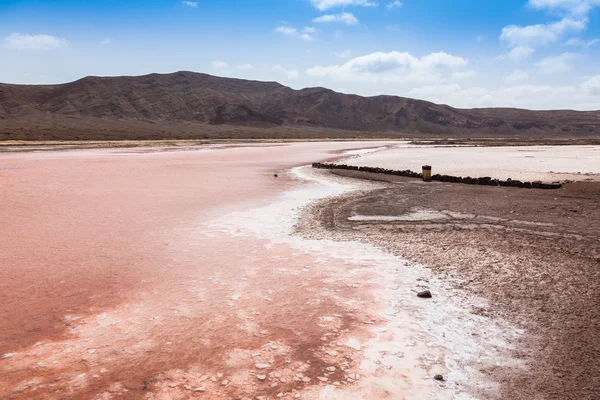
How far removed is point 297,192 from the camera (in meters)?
15.0

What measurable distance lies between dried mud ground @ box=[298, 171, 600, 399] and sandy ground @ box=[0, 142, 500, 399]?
0.41m

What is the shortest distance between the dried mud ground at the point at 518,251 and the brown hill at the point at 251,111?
82926 mm

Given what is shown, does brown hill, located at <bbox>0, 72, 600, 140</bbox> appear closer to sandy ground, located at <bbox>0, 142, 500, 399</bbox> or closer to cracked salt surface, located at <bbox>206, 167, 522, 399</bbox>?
sandy ground, located at <bbox>0, 142, 500, 399</bbox>

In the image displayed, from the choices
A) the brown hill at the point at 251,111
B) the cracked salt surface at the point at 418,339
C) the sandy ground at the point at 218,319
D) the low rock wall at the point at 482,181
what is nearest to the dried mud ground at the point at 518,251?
the cracked salt surface at the point at 418,339

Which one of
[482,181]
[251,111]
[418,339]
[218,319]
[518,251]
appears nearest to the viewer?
[418,339]

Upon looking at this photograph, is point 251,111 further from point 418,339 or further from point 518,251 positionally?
point 418,339

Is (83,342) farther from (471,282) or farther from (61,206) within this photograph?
(61,206)

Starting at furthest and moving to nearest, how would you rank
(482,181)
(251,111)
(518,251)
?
(251,111)
(482,181)
(518,251)

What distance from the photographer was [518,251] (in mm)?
7504

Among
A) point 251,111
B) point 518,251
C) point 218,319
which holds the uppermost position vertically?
point 251,111

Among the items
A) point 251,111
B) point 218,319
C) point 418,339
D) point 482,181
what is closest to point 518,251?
point 418,339

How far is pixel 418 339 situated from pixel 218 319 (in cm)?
236

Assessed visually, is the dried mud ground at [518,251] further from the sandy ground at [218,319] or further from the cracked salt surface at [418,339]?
the sandy ground at [218,319]

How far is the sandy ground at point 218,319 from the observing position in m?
3.81
